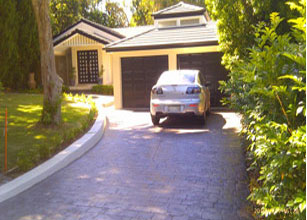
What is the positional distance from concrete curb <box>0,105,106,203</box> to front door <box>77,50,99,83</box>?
680 inches

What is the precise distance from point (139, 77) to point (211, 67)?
3.22 m

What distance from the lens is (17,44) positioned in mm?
21000

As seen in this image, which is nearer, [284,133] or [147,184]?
[284,133]

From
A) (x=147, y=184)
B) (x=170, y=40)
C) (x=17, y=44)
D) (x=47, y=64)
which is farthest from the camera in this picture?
(x=17, y=44)

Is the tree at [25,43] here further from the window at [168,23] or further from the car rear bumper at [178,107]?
the car rear bumper at [178,107]

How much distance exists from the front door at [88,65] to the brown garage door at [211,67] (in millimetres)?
12746

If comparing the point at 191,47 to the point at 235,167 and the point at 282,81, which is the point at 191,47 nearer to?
the point at 235,167

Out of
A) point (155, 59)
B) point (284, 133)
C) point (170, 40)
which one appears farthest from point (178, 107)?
point (284, 133)

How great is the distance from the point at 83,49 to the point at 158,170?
856 inches

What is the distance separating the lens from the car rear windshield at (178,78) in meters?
11.5

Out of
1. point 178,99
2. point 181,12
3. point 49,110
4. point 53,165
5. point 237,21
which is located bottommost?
point 53,165

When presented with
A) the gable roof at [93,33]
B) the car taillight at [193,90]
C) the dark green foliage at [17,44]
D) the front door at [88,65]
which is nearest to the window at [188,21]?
the gable roof at [93,33]

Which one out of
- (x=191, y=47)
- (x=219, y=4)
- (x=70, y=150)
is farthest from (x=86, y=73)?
(x=70, y=150)

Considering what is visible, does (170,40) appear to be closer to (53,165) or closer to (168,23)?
(168,23)
